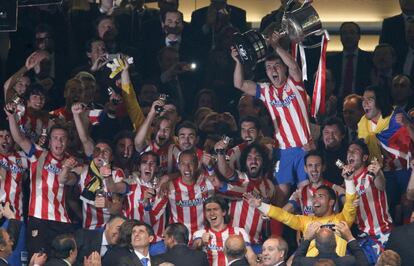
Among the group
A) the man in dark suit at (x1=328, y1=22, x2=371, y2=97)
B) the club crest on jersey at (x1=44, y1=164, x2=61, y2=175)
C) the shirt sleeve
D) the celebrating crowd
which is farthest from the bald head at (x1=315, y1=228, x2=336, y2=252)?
the man in dark suit at (x1=328, y1=22, x2=371, y2=97)

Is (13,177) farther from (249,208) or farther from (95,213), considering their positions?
(249,208)

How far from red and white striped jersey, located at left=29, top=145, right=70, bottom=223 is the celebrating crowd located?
0.05 ft

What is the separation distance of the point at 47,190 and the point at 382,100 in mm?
3465

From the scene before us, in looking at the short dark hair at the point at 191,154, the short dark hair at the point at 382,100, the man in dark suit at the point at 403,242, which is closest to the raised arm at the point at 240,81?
the short dark hair at the point at 191,154

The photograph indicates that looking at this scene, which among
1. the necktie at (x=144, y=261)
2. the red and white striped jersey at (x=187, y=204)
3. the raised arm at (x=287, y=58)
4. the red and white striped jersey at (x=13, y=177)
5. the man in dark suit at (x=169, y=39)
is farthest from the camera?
the man in dark suit at (x=169, y=39)

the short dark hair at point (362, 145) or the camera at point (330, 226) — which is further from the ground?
the short dark hair at point (362, 145)

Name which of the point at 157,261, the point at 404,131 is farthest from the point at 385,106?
the point at 157,261

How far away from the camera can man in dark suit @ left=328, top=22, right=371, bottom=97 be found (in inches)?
698

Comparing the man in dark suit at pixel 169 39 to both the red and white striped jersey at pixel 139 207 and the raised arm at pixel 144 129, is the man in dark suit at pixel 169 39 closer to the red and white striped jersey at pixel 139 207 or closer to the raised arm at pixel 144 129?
the raised arm at pixel 144 129

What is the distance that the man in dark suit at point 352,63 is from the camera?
17.7 meters

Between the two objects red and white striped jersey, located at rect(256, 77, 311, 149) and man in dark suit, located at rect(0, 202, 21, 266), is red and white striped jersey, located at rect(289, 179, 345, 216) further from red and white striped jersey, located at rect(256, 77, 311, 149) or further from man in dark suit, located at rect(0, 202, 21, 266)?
man in dark suit, located at rect(0, 202, 21, 266)

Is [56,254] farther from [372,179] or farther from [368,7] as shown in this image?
[368,7]

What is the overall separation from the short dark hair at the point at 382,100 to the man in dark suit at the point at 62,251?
3.63 meters

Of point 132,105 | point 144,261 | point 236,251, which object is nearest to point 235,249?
point 236,251
